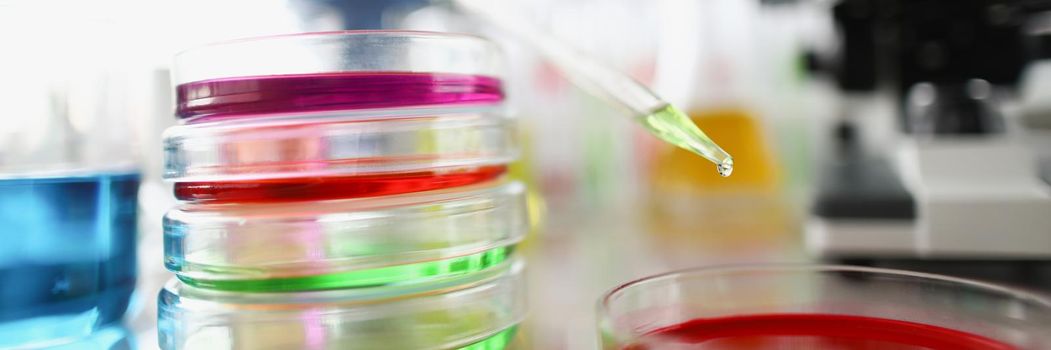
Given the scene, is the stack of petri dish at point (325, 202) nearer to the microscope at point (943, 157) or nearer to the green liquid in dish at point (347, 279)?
the green liquid in dish at point (347, 279)

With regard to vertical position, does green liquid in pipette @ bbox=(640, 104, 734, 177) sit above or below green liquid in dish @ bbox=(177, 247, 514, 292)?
above

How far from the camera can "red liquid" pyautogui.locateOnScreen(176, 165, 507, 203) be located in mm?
393

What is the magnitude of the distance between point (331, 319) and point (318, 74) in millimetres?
127

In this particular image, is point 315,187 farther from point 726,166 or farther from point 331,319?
point 726,166

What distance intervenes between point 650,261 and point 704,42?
47 cm

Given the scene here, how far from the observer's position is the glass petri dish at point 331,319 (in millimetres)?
385

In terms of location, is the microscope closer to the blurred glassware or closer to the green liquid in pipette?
the green liquid in pipette

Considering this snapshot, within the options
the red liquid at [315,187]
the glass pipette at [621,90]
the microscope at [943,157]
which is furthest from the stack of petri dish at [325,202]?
the microscope at [943,157]

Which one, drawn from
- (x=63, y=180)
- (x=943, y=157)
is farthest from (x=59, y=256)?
(x=943, y=157)

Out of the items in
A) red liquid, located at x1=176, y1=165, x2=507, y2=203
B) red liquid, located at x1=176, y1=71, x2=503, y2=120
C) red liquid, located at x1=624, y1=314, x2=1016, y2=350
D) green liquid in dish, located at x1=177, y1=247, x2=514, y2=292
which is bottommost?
red liquid, located at x1=624, y1=314, x2=1016, y2=350

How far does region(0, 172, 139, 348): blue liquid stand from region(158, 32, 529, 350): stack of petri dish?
0.31 ft

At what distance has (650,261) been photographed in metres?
0.82

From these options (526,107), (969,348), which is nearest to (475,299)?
(969,348)

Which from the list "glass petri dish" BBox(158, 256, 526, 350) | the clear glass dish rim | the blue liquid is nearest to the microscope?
the clear glass dish rim
